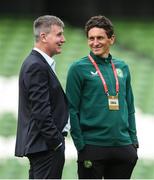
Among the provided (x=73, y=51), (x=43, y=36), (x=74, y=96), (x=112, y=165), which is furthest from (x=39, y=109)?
(x=73, y=51)

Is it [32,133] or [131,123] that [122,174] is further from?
[32,133]

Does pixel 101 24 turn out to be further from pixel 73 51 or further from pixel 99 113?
pixel 73 51

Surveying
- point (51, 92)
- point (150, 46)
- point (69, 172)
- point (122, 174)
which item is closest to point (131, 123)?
point (122, 174)

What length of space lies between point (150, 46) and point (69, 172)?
559 centimetres

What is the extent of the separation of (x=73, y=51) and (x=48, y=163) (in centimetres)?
799

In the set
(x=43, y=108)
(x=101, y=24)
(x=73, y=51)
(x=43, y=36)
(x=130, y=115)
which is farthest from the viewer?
(x=73, y=51)

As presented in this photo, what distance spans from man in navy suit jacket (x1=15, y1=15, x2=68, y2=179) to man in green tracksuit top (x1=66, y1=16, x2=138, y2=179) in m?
0.12

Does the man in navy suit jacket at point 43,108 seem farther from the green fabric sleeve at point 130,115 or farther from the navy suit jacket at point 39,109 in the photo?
the green fabric sleeve at point 130,115

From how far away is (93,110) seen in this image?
12.6ft

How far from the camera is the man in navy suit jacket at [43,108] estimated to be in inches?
143

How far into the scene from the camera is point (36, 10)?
13445 millimetres

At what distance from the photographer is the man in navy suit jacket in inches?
143

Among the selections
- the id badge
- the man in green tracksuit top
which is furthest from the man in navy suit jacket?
the id badge

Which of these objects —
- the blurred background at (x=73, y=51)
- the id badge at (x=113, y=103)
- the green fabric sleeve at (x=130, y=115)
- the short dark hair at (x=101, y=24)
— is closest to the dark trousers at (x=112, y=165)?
the green fabric sleeve at (x=130, y=115)
